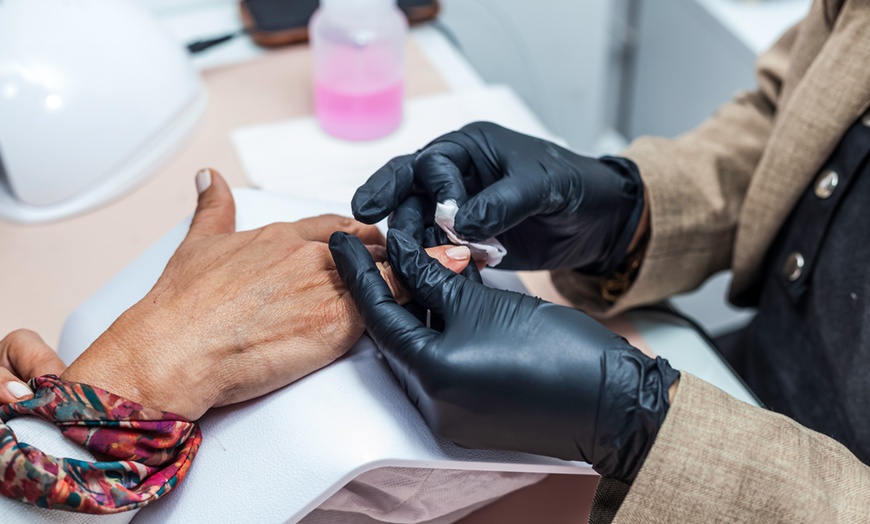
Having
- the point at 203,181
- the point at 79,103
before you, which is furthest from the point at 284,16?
the point at 203,181

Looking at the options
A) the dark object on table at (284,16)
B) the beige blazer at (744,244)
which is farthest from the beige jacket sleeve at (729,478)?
the dark object on table at (284,16)

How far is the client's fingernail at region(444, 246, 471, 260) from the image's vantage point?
68 centimetres

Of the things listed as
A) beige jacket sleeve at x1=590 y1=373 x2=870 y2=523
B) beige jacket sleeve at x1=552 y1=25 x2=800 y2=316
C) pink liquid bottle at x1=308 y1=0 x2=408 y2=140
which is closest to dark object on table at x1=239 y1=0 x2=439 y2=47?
pink liquid bottle at x1=308 y1=0 x2=408 y2=140

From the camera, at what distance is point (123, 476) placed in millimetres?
593

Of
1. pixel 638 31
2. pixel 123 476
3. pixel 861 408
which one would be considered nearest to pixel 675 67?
pixel 638 31

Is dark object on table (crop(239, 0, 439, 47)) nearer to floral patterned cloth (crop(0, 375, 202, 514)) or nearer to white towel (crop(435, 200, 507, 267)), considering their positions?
white towel (crop(435, 200, 507, 267))

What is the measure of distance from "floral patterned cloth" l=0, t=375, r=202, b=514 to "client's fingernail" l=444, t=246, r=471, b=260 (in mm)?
247

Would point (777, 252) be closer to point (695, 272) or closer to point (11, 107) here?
point (695, 272)

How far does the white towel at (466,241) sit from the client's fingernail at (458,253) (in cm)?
2

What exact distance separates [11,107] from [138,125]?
145mm

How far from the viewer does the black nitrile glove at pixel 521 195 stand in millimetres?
716

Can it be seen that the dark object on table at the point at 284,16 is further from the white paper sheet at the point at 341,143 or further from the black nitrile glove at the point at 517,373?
the black nitrile glove at the point at 517,373

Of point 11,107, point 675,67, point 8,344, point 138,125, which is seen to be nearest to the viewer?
point 8,344

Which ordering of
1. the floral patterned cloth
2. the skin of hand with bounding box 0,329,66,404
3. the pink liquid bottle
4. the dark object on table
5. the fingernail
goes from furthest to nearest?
the dark object on table
the pink liquid bottle
the fingernail
the skin of hand with bounding box 0,329,66,404
the floral patterned cloth
